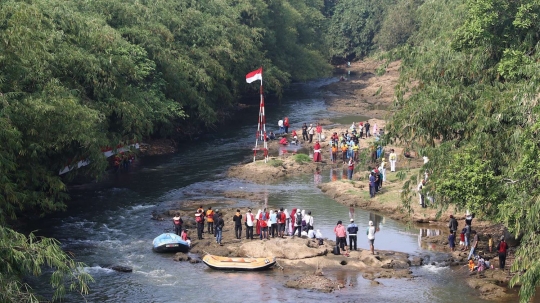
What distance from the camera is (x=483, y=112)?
2692cm

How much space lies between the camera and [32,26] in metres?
32.3

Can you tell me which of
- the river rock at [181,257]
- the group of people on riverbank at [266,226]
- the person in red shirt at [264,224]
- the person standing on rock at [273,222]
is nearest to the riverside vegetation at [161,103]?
the river rock at [181,257]

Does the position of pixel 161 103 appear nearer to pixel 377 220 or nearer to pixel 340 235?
pixel 377 220

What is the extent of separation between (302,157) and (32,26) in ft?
65.7

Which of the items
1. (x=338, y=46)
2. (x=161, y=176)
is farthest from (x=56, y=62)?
(x=338, y=46)

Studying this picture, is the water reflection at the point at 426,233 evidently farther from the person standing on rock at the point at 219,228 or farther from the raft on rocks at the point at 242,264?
the person standing on rock at the point at 219,228

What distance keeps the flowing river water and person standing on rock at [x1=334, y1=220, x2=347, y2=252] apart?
1.91 metres

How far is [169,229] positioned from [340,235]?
836 centimetres

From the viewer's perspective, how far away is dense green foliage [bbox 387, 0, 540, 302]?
23406 millimetres

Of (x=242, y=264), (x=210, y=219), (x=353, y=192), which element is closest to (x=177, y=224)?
(x=210, y=219)

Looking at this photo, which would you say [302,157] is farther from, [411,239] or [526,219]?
[526,219]

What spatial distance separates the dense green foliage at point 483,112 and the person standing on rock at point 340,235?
3.66m

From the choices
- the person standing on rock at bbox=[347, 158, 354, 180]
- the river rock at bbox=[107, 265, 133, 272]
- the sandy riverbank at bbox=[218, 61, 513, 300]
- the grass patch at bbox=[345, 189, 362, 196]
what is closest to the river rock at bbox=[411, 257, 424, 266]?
the sandy riverbank at bbox=[218, 61, 513, 300]

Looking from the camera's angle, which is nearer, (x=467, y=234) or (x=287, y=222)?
(x=467, y=234)
